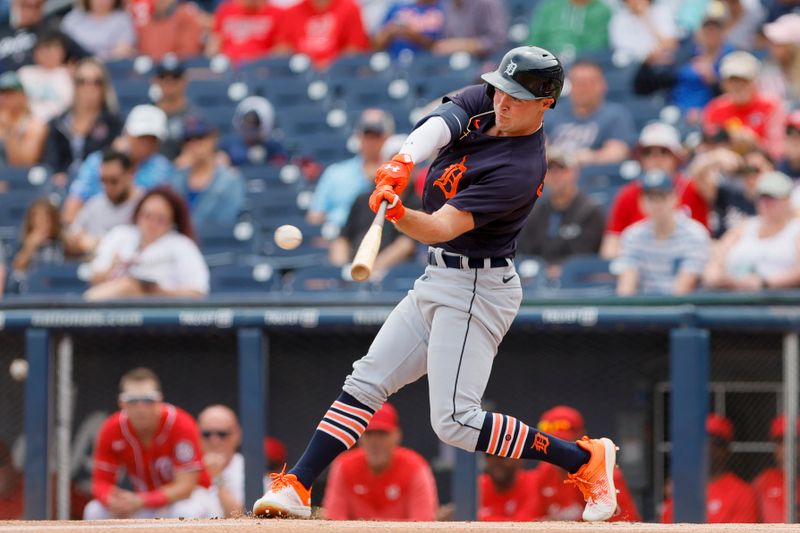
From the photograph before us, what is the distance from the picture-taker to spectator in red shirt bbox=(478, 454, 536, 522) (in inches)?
221

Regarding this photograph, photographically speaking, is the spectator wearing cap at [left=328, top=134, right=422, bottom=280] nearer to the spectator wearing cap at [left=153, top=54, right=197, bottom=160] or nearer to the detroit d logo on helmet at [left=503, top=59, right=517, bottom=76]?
the spectator wearing cap at [left=153, top=54, right=197, bottom=160]

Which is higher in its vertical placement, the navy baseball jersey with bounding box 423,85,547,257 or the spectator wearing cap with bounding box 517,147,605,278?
the spectator wearing cap with bounding box 517,147,605,278

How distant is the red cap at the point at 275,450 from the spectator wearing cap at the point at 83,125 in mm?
3279

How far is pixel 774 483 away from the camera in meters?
5.38

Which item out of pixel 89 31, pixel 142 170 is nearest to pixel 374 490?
pixel 142 170

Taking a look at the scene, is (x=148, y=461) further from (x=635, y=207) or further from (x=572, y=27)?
(x=572, y=27)

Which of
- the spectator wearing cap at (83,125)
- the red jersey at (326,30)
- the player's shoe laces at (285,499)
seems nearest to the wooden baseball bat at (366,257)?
the player's shoe laces at (285,499)

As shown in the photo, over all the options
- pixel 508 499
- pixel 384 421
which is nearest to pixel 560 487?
pixel 508 499

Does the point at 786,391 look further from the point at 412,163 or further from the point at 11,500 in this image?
the point at 11,500

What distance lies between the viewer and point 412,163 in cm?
364

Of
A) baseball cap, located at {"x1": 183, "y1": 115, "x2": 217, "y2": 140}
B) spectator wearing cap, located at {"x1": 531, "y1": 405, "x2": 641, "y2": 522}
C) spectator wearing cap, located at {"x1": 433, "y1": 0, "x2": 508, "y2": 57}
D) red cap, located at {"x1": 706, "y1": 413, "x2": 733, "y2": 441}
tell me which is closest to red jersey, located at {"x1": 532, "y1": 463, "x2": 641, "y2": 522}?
spectator wearing cap, located at {"x1": 531, "y1": 405, "x2": 641, "y2": 522}

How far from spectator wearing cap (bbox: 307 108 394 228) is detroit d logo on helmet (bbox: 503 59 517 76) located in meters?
3.57

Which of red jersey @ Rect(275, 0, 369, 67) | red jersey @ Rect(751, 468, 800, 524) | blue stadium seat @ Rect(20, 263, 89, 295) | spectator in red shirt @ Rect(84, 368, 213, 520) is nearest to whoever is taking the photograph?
red jersey @ Rect(751, 468, 800, 524)

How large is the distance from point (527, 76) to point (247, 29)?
20.6 feet
